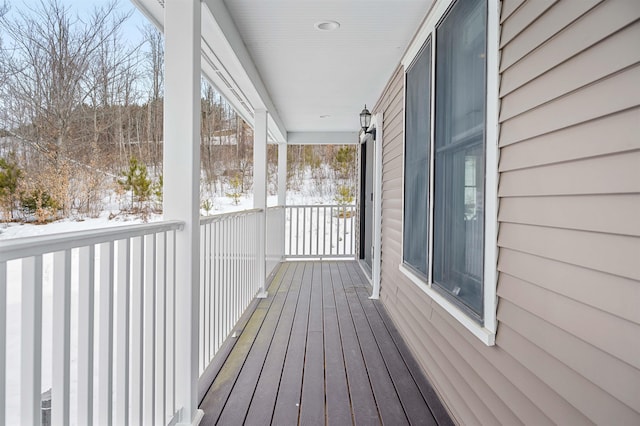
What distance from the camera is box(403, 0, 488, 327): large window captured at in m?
1.88

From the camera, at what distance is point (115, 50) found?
4.91 ft

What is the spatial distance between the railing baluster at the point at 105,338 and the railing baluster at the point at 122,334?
87 millimetres

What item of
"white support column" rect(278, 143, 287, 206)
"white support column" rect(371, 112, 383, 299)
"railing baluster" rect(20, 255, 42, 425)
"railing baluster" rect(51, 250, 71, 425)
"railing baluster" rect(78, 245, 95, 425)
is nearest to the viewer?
"railing baluster" rect(20, 255, 42, 425)

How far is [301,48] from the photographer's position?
358 centimetres

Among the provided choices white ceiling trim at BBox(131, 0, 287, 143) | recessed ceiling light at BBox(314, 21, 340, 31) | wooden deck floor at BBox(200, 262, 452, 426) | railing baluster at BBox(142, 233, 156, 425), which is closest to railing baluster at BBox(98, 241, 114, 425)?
railing baluster at BBox(142, 233, 156, 425)

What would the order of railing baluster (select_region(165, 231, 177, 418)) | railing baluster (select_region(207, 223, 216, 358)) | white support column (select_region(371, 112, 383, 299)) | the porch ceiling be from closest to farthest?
railing baluster (select_region(165, 231, 177, 418)), railing baluster (select_region(207, 223, 216, 358)), the porch ceiling, white support column (select_region(371, 112, 383, 299))

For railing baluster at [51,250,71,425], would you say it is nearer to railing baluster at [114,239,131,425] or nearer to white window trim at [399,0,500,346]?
railing baluster at [114,239,131,425]

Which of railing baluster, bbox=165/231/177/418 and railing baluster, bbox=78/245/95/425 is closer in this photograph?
railing baluster, bbox=78/245/95/425

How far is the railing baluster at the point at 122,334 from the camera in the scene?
1.47m

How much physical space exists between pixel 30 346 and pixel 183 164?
1.22 metres

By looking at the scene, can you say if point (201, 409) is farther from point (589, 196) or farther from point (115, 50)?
point (589, 196)

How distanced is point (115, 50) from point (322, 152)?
23.9ft

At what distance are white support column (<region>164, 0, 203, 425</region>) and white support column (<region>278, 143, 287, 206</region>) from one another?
557cm

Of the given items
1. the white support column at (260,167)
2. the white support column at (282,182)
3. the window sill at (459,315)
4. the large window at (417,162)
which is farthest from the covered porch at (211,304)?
the white support column at (282,182)
